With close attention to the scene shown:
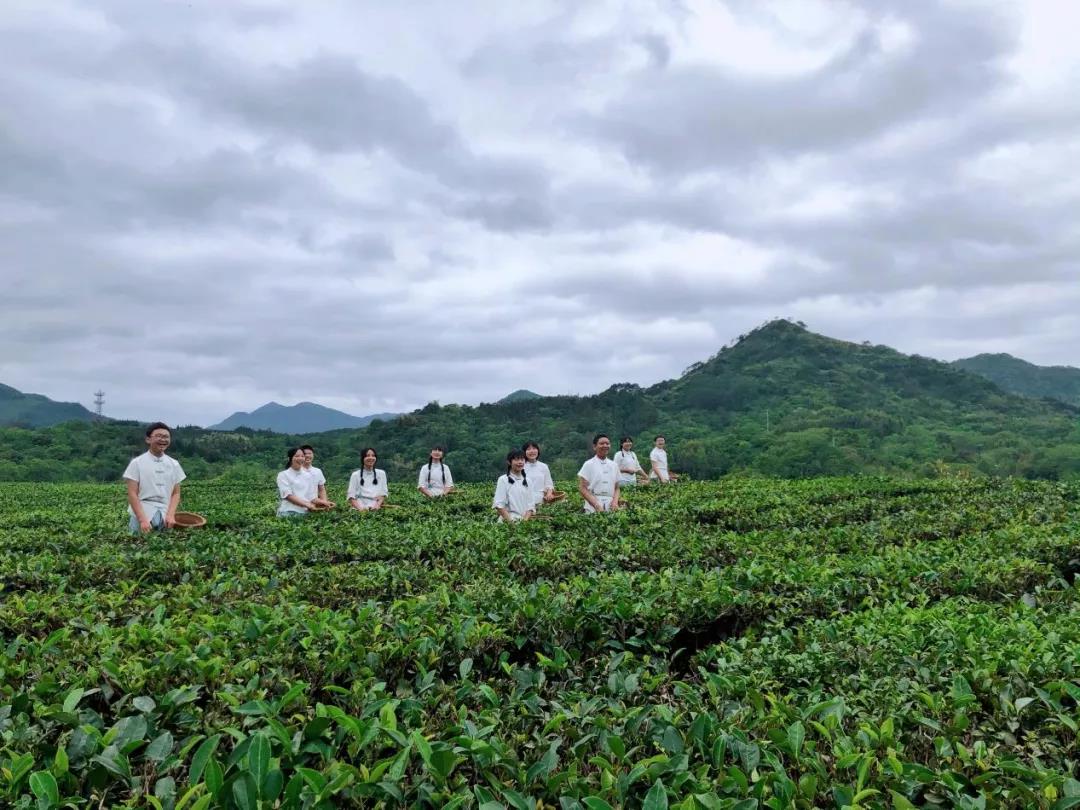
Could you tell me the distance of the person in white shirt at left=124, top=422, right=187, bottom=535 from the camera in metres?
7.12

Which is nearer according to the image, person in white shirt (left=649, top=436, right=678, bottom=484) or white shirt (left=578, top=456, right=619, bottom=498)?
white shirt (left=578, top=456, right=619, bottom=498)

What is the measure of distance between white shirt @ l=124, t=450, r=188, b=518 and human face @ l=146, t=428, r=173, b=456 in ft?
0.19

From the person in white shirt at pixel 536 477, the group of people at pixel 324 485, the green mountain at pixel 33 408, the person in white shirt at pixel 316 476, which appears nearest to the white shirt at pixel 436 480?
the group of people at pixel 324 485

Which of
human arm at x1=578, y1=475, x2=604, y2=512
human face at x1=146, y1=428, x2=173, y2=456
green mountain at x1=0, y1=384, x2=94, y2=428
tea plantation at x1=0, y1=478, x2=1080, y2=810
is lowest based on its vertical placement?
tea plantation at x1=0, y1=478, x2=1080, y2=810

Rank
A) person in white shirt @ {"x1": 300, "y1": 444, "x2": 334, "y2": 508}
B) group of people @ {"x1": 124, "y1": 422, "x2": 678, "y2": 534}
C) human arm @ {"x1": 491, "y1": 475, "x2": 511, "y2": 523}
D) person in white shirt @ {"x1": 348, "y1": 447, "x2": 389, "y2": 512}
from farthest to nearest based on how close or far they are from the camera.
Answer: person in white shirt @ {"x1": 348, "y1": 447, "x2": 389, "y2": 512}
person in white shirt @ {"x1": 300, "y1": 444, "x2": 334, "y2": 508}
human arm @ {"x1": 491, "y1": 475, "x2": 511, "y2": 523}
group of people @ {"x1": 124, "y1": 422, "x2": 678, "y2": 534}

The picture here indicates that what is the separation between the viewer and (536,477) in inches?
352

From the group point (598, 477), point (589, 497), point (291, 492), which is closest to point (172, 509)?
point (291, 492)

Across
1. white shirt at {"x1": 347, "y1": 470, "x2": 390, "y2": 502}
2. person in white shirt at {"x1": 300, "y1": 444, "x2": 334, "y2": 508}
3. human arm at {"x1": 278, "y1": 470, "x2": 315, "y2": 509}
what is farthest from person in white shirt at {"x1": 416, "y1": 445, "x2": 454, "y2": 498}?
human arm at {"x1": 278, "y1": 470, "x2": 315, "y2": 509}

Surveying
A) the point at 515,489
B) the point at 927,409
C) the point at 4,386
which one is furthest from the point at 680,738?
the point at 4,386

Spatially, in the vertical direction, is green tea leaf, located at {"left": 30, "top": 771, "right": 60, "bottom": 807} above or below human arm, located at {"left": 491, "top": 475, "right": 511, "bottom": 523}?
below

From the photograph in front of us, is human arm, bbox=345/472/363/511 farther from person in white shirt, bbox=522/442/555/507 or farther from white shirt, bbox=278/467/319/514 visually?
person in white shirt, bbox=522/442/555/507

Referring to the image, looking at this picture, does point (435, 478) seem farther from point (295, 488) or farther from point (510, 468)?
point (510, 468)

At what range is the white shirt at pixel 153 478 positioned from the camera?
7164 millimetres

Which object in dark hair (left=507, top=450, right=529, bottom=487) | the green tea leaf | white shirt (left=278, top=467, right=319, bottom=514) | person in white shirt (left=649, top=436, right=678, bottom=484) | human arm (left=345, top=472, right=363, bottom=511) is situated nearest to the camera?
the green tea leaf
